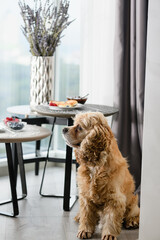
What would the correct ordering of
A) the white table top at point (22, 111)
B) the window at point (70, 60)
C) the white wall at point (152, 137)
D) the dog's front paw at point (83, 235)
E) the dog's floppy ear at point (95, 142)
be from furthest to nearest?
the window at point (70, 60)
the white table top at point (22, 111)
the dog's front paw at point (83, 235)
the dog's floppy ear at point (95, 142)
the white wall at point (152, 137)

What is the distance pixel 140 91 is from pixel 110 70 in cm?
41

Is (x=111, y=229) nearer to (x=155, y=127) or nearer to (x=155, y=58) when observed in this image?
(x=155, y=127)

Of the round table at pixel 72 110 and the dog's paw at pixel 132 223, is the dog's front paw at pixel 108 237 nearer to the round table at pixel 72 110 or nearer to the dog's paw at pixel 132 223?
the dog's paw at pixel 132 223

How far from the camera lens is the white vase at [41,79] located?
335cm

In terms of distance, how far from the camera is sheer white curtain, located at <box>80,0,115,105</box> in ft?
11.0

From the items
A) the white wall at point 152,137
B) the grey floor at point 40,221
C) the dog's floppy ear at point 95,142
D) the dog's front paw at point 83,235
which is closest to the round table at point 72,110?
the dog's floppy ear at point 95,142

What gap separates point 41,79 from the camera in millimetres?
3359

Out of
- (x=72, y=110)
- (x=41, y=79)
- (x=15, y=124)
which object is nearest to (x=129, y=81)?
(x=72, y=110)

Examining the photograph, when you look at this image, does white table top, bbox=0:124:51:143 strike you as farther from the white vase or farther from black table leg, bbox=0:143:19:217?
the white vase

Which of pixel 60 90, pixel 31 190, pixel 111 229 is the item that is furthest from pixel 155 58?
pixel 60 90

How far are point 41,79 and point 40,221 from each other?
1190mm

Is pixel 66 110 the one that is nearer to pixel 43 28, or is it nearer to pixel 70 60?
pixel 43 28

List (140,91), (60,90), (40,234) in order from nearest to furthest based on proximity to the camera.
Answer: (40,234), (140,91), (60,90)

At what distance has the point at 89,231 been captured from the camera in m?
2.52
